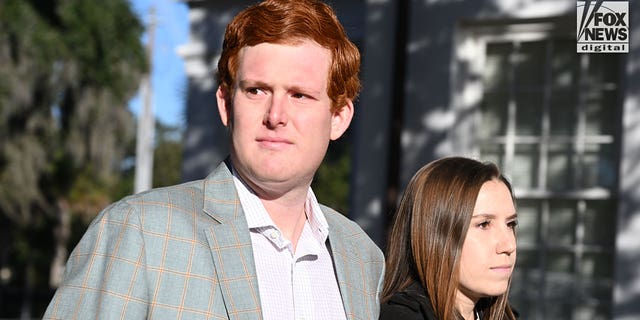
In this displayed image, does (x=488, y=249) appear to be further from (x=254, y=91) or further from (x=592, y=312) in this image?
(x=592, y=312)

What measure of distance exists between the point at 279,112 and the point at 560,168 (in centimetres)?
456

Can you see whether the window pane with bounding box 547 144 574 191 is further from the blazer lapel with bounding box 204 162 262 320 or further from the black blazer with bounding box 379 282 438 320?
the blazer lapel with bounding box 204 162 262 320

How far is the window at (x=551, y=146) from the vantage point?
243 inches

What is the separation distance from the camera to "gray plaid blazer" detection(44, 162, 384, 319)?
1.97 m

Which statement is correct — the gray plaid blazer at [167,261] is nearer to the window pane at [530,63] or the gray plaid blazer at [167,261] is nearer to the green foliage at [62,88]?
the window pane at [530,63]

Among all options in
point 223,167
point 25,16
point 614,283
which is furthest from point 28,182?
point 223,167

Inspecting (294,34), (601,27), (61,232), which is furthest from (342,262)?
(61,232)

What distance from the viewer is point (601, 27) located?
306cm

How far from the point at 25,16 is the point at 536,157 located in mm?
13519

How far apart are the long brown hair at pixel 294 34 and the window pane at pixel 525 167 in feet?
14.1

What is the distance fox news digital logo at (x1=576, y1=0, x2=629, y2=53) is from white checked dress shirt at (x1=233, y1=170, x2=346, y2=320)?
1.23 metres

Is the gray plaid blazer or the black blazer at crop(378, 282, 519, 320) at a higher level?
the gray plaid blazer

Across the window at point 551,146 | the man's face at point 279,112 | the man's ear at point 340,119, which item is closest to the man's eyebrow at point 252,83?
the man's face at point 279,112

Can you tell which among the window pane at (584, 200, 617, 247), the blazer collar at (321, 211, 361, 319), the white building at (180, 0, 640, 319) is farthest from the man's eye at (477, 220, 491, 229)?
the window pane at (584, 200, 617, 247)
